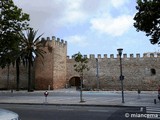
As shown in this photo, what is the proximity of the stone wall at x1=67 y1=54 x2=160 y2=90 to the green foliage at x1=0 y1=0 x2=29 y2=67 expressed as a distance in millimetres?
23645

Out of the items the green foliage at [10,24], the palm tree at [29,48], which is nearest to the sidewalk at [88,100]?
the green foliage at [10,24]

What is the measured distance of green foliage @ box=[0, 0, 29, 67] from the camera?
2617 centimetres

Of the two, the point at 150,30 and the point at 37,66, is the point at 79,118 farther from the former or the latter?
the point at 37,66

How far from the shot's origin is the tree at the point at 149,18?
14789 millimetres

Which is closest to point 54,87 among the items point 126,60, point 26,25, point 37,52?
point 37,52

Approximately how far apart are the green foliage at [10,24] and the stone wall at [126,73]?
2365cm

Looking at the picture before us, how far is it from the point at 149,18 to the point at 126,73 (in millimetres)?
33724

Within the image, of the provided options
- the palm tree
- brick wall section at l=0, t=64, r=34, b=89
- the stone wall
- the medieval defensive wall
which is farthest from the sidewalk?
brick wall section at l=0, t=64, r=34, b=89

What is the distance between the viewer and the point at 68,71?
51344 millimetres

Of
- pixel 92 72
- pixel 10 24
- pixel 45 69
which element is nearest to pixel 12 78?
pixel 45 69

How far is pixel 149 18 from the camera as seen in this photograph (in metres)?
14.9

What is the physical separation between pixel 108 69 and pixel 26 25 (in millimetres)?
23758

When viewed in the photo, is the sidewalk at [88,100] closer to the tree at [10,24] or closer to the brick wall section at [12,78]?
the tree at [10,24]

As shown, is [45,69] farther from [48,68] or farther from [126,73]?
[126,73]
